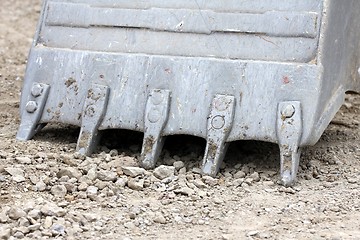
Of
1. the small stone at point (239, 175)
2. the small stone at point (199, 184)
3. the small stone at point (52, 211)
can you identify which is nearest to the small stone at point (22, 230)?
the small stone at point (52, 211)

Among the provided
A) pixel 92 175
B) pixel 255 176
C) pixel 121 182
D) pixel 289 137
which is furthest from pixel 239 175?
pixel 92 175

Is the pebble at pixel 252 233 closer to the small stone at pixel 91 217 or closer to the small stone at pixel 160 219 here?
the small stone at pixel 160 219

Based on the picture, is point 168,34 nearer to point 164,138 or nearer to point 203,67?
point 203,67

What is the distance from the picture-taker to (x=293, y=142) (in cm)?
332

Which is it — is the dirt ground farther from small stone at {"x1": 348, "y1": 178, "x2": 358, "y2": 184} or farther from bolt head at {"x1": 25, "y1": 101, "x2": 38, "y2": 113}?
bolt head at {"x1": 25, "y1": 101, "x2": 38, "y2": 113}

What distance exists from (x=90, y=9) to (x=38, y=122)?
62 cm

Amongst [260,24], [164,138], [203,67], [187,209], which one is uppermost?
[260,24]

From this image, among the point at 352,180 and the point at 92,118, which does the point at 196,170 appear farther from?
the point at 352,180

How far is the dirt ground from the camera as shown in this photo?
289cm

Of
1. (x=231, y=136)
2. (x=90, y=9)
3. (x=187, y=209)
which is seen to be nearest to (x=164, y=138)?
(x=231, y=136)

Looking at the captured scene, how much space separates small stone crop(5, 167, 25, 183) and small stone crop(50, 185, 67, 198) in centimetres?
15

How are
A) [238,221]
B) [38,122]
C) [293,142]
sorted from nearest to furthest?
1. [238,221]
2. [293,142]
3. [38,122]

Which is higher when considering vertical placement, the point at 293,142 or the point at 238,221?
the point at 293,142

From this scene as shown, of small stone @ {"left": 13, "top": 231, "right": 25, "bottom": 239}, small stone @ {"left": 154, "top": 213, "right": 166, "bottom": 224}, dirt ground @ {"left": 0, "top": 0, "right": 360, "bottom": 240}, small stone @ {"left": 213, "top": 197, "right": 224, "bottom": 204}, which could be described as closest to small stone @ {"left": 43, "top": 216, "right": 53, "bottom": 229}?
dirt ground @ {"left": 0, "top": 0, "right": 360, "bottom": 240}
